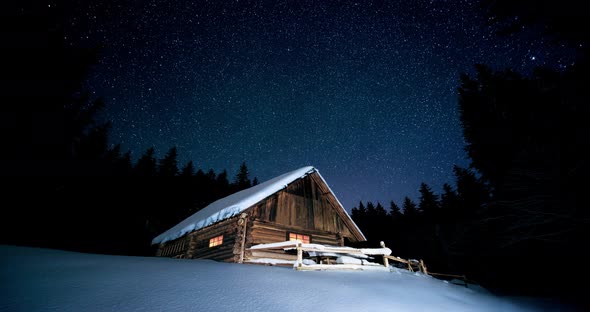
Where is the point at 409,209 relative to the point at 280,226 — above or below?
above

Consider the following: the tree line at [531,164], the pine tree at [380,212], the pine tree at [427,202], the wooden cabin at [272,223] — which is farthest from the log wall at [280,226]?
the pine tree at [380,212]

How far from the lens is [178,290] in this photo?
13.2 feet

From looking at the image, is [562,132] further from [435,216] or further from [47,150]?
[435,216]

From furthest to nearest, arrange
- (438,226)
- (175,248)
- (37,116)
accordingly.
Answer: (438,226)
(175,248)
(37,116)

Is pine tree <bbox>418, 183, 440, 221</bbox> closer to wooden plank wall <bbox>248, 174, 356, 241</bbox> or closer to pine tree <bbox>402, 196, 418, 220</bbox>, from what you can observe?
pine tree <bbox>402, 196, 418, 220</bbox>

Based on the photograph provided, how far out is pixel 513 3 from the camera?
271cm

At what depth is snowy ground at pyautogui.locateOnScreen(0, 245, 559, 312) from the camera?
3314 mm

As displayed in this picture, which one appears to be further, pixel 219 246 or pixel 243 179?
pixel 243 179

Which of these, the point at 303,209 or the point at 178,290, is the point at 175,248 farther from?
the point at 178,290

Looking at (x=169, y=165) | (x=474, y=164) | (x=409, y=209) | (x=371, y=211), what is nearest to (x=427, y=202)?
(x=409, y=209)

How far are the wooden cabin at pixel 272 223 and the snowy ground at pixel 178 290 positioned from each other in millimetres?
5987

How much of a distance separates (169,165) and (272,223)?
36197 mm

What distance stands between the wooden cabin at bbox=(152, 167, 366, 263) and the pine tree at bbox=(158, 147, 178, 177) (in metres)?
26.9

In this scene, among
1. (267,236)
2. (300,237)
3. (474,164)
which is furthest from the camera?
(474,164)
